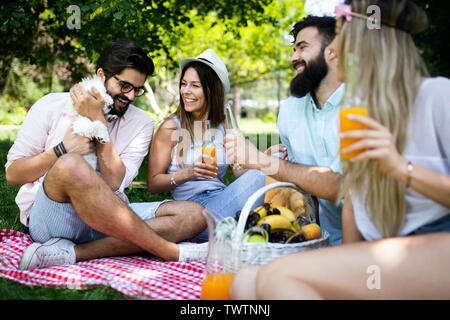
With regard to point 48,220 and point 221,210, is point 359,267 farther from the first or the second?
point 48,220

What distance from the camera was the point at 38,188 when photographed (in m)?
3.06

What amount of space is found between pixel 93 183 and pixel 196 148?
1.23 meters

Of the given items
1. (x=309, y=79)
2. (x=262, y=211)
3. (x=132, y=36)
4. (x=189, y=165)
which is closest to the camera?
(x=262, y=211)

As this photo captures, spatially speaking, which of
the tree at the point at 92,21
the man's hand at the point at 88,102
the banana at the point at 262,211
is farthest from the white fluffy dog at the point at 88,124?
the tree at the point at 92,21

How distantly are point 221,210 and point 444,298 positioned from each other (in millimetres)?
1844

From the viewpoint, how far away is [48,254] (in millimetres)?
2865

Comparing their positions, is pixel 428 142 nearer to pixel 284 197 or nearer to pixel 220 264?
pixel 220 264

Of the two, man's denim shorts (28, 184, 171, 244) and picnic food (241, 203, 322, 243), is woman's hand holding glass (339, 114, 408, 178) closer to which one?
picnic food (241, 203, 322, 243)

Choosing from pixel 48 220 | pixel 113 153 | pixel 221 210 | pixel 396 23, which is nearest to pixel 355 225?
pixel 396 23

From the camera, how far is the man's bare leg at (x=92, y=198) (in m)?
2.71
